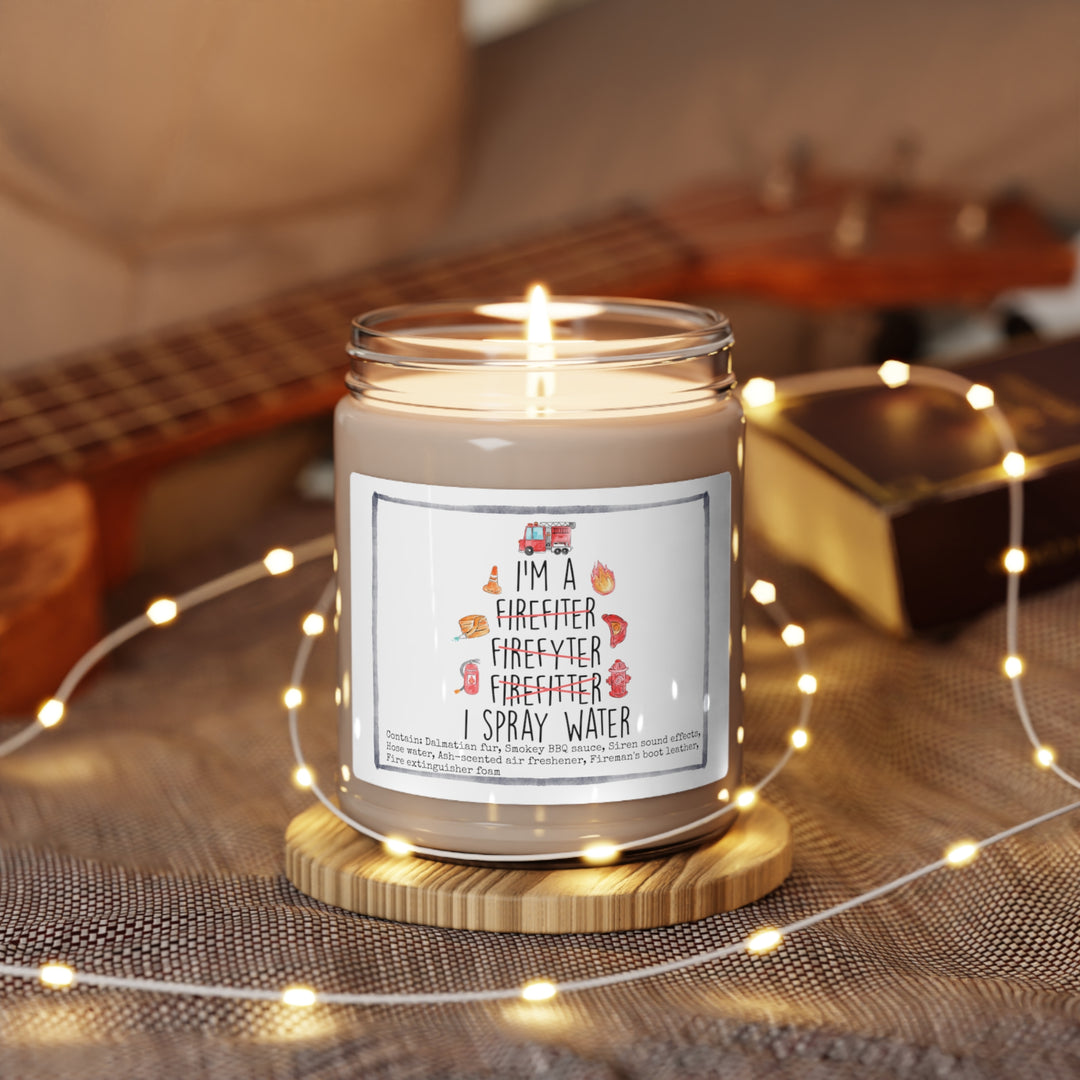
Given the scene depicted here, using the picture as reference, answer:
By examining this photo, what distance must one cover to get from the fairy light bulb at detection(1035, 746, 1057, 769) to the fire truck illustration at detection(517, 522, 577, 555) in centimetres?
23

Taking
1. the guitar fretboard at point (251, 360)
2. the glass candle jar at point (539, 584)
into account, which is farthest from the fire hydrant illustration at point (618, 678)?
the guitar fretboard at point (251, 360)

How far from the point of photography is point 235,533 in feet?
3.29

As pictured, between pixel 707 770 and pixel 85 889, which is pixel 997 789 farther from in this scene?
pixel 85 889

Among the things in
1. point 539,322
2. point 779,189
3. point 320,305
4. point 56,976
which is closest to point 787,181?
point 779,189

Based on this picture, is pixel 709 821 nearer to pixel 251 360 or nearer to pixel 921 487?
pixel 921 487

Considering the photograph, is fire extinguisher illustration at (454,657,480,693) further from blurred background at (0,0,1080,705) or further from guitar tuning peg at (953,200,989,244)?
guitar tuning peg at (953,200,989,244)

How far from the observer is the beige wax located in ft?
1.44

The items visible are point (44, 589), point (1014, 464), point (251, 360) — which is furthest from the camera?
point (251, 360)

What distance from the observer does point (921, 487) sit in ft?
2.23

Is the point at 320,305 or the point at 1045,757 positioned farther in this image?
the point at 320,305

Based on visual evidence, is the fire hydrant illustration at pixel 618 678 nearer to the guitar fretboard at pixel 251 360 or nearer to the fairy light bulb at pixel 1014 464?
the fairy light bulb at pixel 1014 464

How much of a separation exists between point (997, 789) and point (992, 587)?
0.49 ft

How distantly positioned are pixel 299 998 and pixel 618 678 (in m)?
0.15

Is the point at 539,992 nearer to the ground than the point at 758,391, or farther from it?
nearer to the ground
